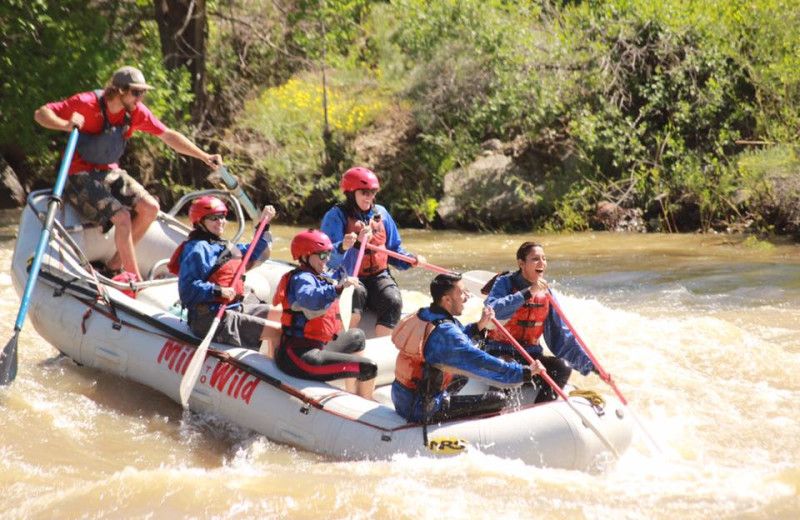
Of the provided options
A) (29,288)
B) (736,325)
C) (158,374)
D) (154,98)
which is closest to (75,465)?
(158,374)

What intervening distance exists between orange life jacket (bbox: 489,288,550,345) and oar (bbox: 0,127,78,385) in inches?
114

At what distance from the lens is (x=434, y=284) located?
483 centimetres

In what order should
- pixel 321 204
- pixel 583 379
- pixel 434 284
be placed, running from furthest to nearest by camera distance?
pixel 321 204, pixel 583 379, pixel 434 284

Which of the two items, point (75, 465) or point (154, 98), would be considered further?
point (154, 98)

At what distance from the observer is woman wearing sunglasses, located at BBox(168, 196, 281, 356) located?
228 inches

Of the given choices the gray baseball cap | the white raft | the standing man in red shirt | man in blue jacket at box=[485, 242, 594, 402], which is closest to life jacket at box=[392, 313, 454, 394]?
the white raft

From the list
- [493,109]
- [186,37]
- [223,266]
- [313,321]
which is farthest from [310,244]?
[186,37]

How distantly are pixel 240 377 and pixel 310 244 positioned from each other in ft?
2.97

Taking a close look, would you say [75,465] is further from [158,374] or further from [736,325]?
[736,325]

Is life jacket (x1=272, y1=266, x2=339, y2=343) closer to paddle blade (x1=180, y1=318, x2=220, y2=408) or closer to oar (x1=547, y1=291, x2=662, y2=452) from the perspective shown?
paddle blade (x1=180, y1=318, x2=220, y2=408)

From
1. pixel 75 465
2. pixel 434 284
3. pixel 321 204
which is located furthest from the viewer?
pixel 321 204

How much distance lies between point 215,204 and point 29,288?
1.33 meters

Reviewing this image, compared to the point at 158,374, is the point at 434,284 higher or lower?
higher

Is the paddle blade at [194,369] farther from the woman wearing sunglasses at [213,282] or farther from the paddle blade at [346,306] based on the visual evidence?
the paddle blade at [346,306]
